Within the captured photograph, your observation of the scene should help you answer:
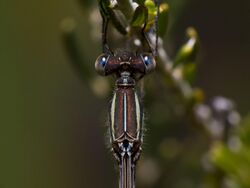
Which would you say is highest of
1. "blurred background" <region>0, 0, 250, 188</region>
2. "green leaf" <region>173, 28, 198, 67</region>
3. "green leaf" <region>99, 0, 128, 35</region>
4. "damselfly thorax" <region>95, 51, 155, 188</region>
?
"blurred background" <region>0, 0, 250, 188</region>

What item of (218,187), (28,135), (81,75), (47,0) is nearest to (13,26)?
(47,0)

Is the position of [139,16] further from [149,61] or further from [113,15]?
[149,61]

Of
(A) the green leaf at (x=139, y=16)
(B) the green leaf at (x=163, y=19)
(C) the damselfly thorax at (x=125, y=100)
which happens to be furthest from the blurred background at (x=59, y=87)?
(A) the green leaf at (x=139, y=16)

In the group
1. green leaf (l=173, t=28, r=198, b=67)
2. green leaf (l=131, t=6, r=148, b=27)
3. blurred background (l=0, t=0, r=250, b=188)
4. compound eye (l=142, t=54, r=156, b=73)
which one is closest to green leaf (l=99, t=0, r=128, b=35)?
green leaf (l=131, t=6, r=148, b=27)

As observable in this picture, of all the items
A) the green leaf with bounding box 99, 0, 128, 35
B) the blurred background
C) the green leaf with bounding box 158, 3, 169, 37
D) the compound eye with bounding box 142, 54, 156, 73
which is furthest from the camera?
the blurred background

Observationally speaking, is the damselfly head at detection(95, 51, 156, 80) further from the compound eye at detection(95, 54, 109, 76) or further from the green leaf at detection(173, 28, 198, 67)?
the green leaf at detection(173, 28, 198, 67)
